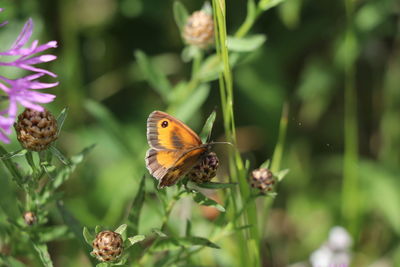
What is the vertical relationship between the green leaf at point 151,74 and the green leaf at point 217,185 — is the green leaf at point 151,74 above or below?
above

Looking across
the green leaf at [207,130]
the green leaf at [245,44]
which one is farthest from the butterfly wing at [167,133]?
the green leaf at [245,44]

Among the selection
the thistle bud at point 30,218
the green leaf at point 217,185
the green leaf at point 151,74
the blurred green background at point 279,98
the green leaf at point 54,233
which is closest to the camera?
the green leaf at point 217,185

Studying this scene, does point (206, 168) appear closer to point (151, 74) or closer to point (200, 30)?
point (200, 30)

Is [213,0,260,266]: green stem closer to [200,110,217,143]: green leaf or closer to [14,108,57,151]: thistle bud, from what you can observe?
[200,110,217,143]: green leaf

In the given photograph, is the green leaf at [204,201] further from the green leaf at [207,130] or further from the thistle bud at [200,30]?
the thistle bud at [200,30]

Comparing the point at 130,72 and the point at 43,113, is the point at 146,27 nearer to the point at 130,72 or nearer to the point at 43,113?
the point at 130,72

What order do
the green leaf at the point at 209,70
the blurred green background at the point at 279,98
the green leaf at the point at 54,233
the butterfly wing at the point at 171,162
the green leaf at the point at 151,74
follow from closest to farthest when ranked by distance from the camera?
the butterfly wing at the point at 171,162
the green leaf at the point at 54,233
the green leaf at the point at 209,70
the green leaf at the point at 151,74
the blurred green background at the point at 279,98

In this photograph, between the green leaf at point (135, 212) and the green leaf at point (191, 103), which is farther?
the green leaf at point (191, 103)
